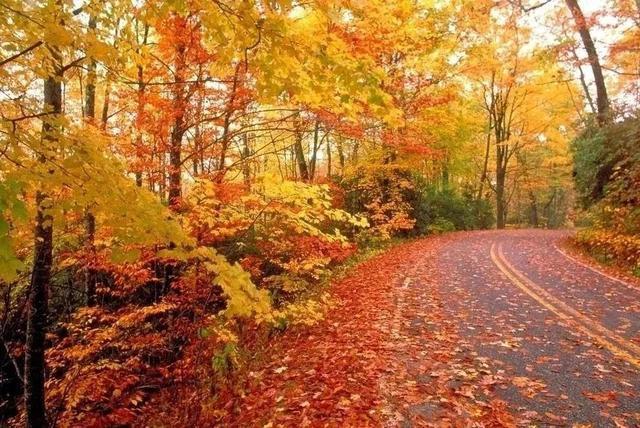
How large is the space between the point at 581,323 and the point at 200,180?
269 inches

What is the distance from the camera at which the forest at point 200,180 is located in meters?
3.44

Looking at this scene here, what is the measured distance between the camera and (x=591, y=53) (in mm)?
17188

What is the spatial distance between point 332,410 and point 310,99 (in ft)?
10.8

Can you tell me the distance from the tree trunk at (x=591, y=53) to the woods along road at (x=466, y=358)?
1015 centimetres

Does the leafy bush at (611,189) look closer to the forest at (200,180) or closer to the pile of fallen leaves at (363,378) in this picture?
the forest at (200,180)

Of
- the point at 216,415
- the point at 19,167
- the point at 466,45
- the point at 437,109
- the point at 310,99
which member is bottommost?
the point at 216,415

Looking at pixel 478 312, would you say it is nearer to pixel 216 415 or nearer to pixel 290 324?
pixel 290 324

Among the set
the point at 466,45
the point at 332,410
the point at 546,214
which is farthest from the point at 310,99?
the point at 546,214

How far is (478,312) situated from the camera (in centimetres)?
842

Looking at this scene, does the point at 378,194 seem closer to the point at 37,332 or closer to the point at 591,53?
the point at 591,53

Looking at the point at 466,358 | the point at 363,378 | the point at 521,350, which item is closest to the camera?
the point at 363,378

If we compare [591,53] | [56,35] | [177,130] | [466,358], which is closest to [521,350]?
[466,358]

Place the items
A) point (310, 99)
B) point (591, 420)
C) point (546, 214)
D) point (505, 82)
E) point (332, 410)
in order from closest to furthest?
point (310, 99), point (591, 420), point (332, 410), point (505, 82), point (546, 214)

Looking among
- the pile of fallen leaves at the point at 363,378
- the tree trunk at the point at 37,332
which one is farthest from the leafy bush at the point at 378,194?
the tree trunk at the point at 37,332
